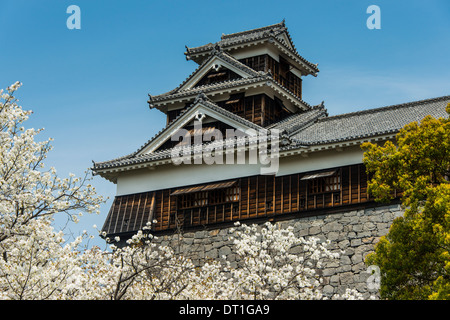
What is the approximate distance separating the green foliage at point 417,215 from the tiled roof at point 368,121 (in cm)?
626

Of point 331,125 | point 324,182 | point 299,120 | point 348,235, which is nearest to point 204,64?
point 299,120

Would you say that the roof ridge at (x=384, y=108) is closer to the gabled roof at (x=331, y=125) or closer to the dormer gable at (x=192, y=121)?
the gabled roof at (x=331, y=125)

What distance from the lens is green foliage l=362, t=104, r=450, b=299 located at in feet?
52.1

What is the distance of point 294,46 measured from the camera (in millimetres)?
35406

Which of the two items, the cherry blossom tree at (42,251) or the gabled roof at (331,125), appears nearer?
the cherry blossom tree at (42,251)

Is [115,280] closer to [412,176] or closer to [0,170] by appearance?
[0,170]

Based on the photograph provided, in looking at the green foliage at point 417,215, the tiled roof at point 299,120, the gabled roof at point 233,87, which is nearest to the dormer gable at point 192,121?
the gabled roof at point 233,87

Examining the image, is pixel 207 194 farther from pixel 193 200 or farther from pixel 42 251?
pixel 42 251

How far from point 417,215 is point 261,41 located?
1758cm

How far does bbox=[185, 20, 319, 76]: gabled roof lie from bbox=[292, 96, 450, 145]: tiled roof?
17.2 ft

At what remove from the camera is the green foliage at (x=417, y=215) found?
15886mm

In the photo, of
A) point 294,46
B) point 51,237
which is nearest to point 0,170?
point 51,237

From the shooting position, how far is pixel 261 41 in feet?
107

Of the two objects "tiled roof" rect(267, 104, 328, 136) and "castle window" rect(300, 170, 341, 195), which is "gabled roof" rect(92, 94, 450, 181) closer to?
"tiled roof" rect(267, 104, 328, 136)
